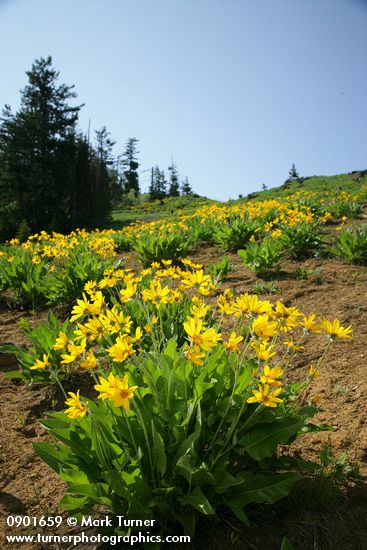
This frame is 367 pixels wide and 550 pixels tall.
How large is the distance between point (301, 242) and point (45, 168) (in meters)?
24.7

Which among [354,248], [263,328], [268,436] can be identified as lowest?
[268,436]

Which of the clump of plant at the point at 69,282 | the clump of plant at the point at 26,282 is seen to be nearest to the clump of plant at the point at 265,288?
the clump of plant at the point at 69,282

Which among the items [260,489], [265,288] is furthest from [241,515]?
[265,288]

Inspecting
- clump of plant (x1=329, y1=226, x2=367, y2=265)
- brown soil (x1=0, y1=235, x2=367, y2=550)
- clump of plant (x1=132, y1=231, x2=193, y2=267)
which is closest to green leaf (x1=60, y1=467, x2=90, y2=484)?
brown soil (x1=0, y1=235, x2=367, y2=550)

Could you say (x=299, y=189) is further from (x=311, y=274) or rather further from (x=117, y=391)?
(x=117, y=391)

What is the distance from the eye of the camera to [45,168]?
26719 millimetres

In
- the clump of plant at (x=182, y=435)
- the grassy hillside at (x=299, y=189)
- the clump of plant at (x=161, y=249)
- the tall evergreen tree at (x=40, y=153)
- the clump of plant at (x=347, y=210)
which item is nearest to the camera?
the clump of plant at (x=182, y=435)

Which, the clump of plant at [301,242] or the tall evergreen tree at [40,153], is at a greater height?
the tall evergreen tree at [40,153]

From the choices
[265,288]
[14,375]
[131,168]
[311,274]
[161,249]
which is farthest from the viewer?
[131,168]

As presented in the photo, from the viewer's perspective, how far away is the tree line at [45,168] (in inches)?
974

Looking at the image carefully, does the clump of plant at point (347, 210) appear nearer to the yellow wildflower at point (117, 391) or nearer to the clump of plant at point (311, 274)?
the clump of plant at point (311, 274)

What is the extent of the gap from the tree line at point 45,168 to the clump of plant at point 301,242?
773 inches

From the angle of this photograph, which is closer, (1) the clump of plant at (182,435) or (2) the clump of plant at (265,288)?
(1) the clump of plant at (182,435)

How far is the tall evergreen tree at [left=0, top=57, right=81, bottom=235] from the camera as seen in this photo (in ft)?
81.6
